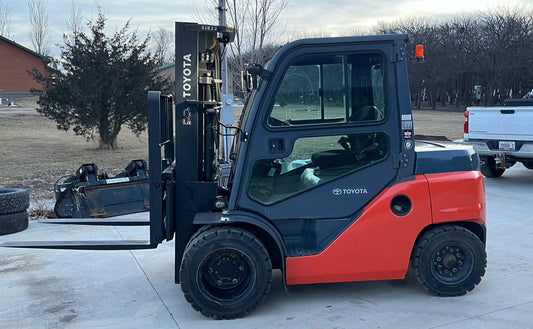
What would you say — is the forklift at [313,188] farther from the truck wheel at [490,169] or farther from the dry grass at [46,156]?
the truck wheel at [490,169]

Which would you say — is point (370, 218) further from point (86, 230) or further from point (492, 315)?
point (86, 230)

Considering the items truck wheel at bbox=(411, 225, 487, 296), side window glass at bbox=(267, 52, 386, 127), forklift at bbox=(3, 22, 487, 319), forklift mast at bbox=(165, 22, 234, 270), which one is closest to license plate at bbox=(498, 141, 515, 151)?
forklift at bbox=(3, 22, 487, 319)

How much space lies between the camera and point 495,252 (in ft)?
20.2

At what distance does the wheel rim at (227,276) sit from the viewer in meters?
4.41

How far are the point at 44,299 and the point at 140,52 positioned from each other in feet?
43.7

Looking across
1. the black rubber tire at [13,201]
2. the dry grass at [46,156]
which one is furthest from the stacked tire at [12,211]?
the dry grass at [46,156]

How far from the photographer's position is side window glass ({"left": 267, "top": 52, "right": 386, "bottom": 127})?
14.6 ft

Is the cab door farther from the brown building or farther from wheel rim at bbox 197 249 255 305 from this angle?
the brown building

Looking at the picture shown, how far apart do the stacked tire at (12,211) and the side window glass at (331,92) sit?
4.60 meters

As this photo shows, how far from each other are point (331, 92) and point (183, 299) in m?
2.34

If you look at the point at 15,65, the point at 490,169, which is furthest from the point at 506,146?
the point at 15,65

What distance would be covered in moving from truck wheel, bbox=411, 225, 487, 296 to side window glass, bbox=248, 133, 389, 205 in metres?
0.93

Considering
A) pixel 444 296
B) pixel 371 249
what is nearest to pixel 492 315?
pixel 444 296

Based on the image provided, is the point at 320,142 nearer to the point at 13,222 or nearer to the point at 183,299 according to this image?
the point at 183,299
